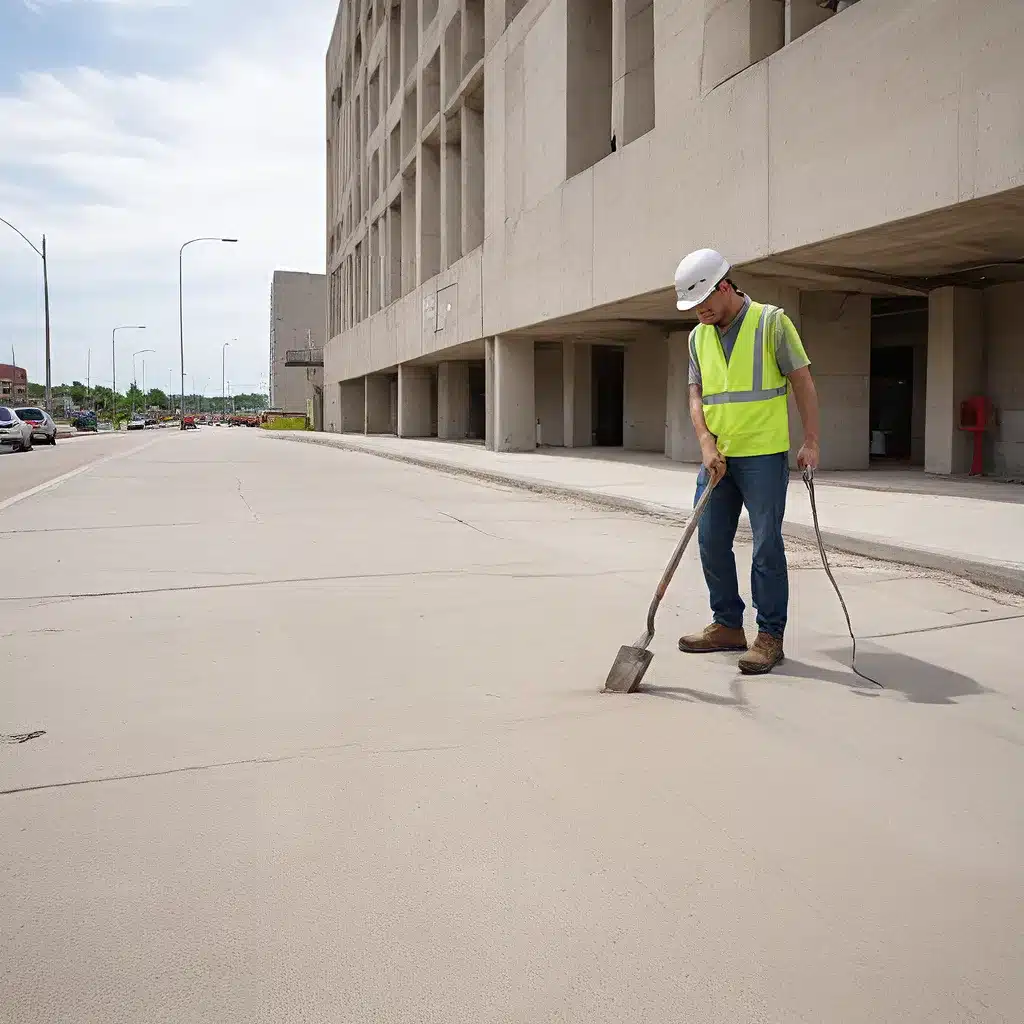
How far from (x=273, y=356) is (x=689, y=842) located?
109 m

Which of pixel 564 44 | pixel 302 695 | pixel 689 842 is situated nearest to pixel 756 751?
pixel 689 842

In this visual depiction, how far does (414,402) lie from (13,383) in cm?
13248

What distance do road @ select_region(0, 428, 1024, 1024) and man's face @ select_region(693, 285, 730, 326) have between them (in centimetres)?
166

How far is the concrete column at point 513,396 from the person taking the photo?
83.9 feet

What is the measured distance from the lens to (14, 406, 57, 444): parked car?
35.2 m

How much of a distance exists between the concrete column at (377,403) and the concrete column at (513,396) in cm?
2291

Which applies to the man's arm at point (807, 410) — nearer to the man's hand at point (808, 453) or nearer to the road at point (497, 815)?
the man's hand at point (808, 453)

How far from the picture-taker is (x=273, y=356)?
107 metres

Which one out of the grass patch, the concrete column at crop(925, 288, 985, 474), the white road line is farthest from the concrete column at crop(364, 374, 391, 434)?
the concrete column at crop(925, 288, 985, 474)

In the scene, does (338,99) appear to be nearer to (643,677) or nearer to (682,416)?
(682,416)

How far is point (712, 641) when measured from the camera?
4.99 metres

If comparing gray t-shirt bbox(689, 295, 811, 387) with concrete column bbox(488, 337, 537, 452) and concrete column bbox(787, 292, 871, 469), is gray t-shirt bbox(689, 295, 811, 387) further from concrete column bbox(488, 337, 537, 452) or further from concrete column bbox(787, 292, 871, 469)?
concrete column bbox(488, 337, 537, 452)

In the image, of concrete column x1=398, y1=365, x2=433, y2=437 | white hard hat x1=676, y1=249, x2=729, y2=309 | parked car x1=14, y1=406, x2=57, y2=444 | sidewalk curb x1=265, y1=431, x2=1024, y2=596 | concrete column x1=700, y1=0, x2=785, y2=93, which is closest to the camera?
white hard hat x1=676, y1=249, x2=729, y2=309

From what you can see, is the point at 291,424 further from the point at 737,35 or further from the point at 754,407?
the point at 754,407
